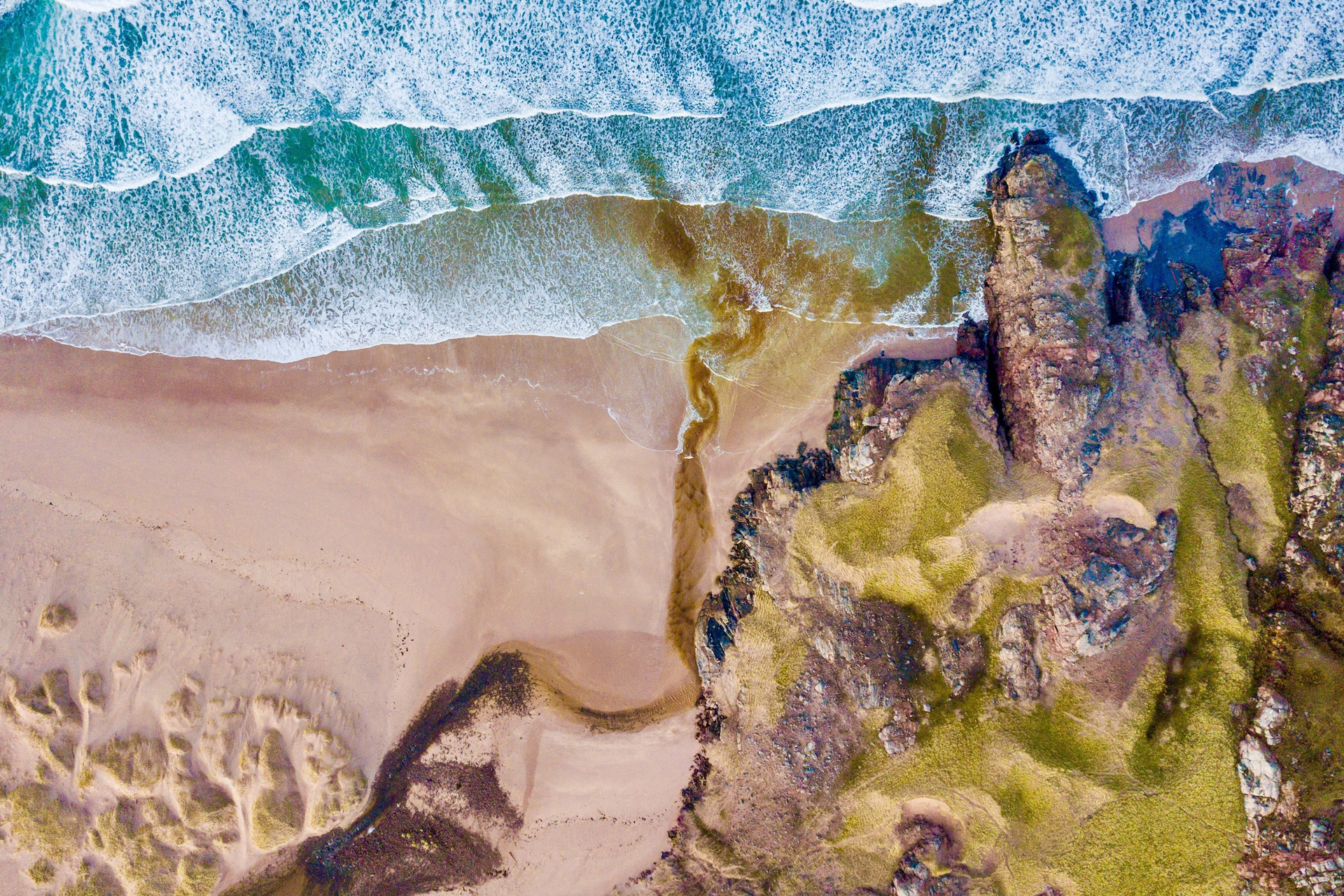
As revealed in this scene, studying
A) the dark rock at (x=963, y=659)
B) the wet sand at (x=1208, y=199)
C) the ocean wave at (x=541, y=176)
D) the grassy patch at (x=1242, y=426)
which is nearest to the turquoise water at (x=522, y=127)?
the ocean wave at (x=541, y=176)

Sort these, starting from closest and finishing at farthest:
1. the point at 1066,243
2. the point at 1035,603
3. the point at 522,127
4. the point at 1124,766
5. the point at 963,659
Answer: the point at 1124,766
the point at 1035,603
the point at 963,659
the point at 1066,243
the point at 522,127

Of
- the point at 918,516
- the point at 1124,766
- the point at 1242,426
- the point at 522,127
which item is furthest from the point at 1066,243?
the point at 522,127

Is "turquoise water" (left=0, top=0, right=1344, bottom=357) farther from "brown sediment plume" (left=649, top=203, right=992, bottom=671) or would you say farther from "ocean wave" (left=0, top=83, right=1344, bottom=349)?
"brown sediment plume" (left=649, top=203, right=992, bottom=671)

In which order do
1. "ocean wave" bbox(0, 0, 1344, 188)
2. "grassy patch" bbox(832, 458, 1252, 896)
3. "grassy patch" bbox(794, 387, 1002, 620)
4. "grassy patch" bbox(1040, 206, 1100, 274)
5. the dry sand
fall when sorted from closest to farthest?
1. "grassy patch" bbox(832, 458, 1252, 896)
2. "grassy patch" bbox(794, 387, 1002, 620)
3. "grassy patch" bbox(1040, 206, 1100, 274)
4. "ocean wave" bbox(0, 0, 1344, 188)
5. the dry sand

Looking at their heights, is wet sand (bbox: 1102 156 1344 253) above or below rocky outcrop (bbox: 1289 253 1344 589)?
above

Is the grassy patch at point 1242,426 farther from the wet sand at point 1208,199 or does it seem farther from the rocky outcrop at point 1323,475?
the wet sand at point 1208,199

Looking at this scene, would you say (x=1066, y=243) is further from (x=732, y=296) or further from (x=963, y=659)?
(x=963, y=659)

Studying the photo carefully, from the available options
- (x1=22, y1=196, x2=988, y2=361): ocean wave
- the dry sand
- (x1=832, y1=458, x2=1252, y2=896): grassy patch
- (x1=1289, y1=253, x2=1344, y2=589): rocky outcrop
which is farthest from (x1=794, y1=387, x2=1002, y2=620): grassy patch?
(x1=1289, y1=253, x2=1344, y2=589): rocky outcrop
